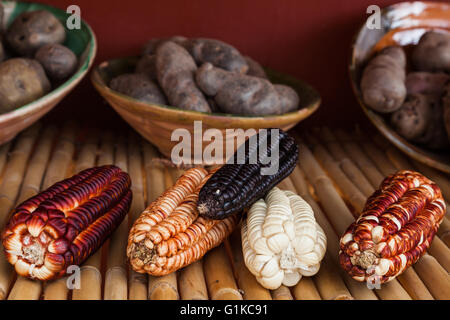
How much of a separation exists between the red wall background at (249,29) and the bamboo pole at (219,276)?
0.94 metres

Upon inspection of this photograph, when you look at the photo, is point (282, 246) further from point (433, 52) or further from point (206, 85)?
point (433, 52)

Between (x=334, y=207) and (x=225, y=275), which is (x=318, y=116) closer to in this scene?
(x=334, y=207)

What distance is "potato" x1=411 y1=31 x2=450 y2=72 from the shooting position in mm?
1724

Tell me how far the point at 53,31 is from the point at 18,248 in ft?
2.85

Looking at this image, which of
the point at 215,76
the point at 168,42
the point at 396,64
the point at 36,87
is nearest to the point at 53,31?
the point at 36,87

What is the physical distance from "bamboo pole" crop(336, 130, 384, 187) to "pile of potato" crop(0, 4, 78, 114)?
1012 millimetres

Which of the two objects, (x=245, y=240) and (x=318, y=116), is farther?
(x=318, y=116)

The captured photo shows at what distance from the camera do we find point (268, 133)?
120cm

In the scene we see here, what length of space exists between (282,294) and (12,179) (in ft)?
2.83

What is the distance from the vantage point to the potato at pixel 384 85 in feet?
5.22

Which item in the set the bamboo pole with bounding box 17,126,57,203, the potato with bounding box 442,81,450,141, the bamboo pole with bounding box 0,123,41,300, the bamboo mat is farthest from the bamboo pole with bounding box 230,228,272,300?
the potato with bounding box 442,81,450,141

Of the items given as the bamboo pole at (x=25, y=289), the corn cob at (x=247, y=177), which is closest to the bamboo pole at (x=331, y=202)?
the corn cob at (x=247, y=177)

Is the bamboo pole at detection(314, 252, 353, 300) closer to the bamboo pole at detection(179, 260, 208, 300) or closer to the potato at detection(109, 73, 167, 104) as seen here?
the bamboo pole at detection(179, 260, 208, 300)
